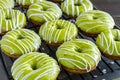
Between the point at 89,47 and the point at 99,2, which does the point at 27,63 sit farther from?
the point at 99,2

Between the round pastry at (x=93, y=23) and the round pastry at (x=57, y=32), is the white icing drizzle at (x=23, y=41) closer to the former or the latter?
the round pastry at (x=57, y=32)

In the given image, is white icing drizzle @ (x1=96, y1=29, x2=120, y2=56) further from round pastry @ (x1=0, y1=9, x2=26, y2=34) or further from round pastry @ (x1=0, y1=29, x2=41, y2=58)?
round pastry @ (x1=0, y1=9, x2=26, y2=34)

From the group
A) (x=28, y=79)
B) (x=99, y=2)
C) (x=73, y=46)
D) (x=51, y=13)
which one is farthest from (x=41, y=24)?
(x=99, y=2)

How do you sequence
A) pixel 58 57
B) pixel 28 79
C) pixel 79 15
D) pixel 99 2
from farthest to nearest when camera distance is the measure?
pixel 99 2 → pixel 79 15 → pixel 58 57 → pixel 28 79

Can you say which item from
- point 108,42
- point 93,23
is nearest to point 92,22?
point 93,23

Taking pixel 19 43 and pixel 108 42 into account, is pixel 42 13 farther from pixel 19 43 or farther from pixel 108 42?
pixel 108 42

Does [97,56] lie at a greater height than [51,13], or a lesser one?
lesser
